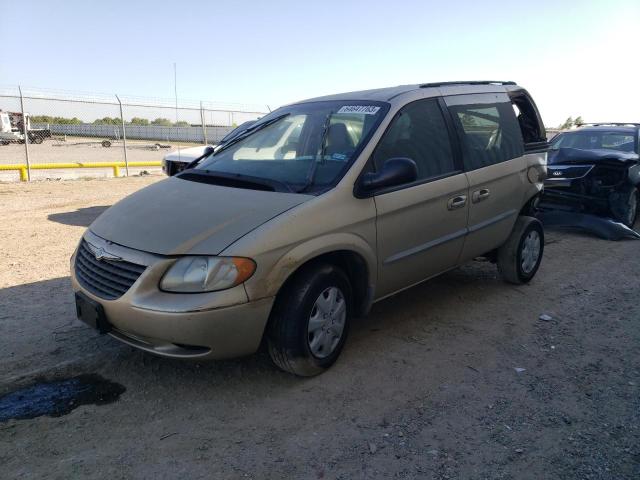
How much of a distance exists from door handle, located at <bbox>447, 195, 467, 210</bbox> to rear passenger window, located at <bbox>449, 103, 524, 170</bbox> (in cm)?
28

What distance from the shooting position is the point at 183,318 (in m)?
2.81

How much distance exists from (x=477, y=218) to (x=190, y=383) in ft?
8.87

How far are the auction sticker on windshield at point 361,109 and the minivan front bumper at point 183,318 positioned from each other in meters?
1.66

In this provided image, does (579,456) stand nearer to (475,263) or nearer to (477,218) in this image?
(477,218)

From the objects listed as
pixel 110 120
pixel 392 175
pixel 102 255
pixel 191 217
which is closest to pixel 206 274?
pixel 191 217

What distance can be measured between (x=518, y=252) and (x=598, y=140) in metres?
5.22

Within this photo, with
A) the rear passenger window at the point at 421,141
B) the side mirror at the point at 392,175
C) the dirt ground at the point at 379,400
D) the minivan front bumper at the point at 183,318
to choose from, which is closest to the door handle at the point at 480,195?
the rear passenger window at the point at 421,141

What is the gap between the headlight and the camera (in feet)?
9.38

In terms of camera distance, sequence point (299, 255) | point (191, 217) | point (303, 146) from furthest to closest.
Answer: point (303, 146), point (191, 217), point (299, 255)

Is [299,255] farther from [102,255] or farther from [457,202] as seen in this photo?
[457,202]

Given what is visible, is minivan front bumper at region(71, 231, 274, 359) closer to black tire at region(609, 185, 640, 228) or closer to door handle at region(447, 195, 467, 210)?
door handle at region(447, 195, 467, 210)

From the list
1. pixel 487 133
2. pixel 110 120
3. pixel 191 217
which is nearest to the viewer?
pixel 191 217

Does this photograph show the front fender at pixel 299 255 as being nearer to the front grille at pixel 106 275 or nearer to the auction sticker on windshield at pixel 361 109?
the front grille at pixel 106 275

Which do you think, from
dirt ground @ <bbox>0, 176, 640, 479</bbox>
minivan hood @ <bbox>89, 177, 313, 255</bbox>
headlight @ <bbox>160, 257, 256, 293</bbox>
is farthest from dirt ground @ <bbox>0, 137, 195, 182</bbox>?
headlight @ <bbox>160, 257, 256, 293</bbox>
